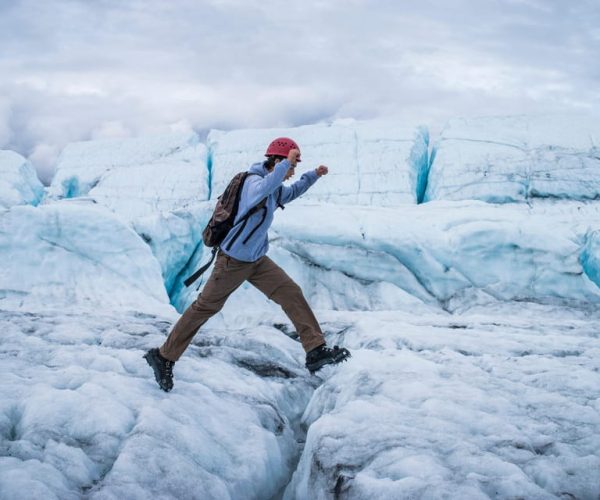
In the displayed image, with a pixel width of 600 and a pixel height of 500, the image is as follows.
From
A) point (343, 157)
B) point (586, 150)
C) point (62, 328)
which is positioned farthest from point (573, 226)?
point (62, 328)

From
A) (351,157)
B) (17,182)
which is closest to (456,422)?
(351,157)

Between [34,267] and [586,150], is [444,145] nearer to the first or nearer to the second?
[586,150]

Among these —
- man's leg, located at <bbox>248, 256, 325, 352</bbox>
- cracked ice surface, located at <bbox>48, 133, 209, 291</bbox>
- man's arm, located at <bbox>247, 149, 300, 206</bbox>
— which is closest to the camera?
man's arm, located at <bbox>247, 149, 300, 206</bbox>

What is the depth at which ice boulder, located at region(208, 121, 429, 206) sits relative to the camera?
11695 mm

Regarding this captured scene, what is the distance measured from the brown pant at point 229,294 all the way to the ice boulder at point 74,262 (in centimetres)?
394

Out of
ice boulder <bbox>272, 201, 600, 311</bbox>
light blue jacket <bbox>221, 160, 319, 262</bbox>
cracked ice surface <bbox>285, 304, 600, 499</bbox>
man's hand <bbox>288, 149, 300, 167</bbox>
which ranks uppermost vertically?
man's hand <bbox>288, 149, 300, 167</bbox>

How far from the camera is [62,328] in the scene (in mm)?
3762

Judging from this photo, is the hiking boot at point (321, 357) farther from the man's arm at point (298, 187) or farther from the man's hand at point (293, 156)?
the man's hand at point (293, 156)

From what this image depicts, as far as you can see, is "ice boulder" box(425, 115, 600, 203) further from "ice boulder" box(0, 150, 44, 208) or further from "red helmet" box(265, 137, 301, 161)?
"ice boulder" box(0, 150, 44, 208)

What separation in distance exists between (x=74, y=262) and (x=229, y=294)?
4.88 meters

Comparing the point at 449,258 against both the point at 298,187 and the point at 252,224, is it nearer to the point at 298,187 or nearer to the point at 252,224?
the point at 298,187

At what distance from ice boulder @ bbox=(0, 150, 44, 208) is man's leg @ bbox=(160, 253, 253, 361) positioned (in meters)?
10.3

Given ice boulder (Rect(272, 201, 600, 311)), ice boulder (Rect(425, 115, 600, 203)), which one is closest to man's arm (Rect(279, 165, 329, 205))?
ice boulder (Rect(272, 201, 600, 311))

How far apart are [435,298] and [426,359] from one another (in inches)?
165
